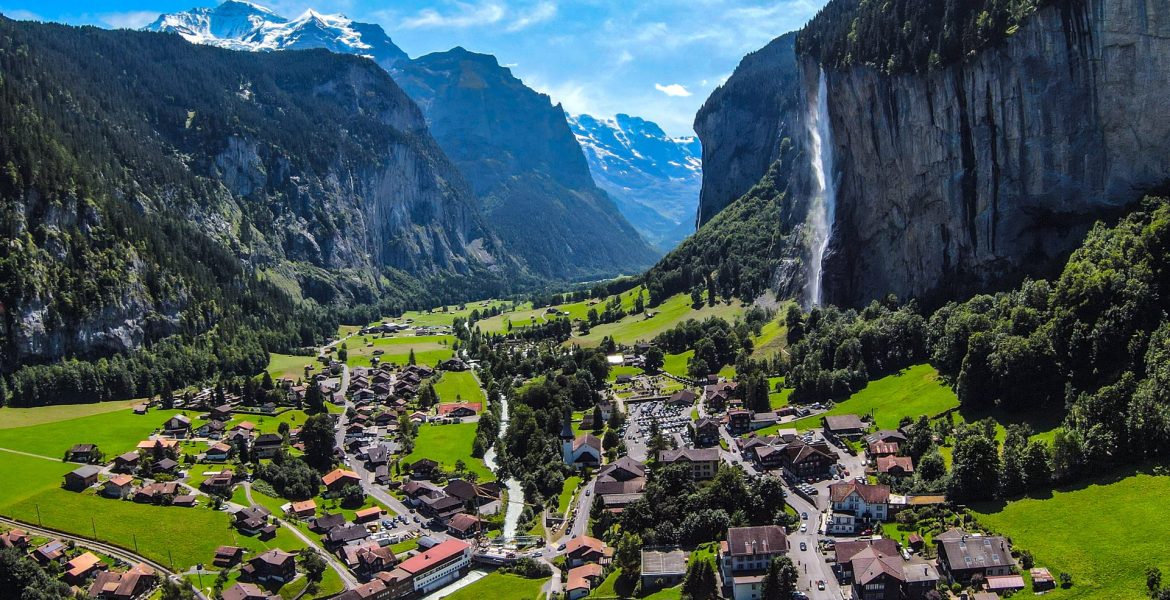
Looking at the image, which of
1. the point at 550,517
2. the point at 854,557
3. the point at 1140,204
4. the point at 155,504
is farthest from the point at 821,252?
the point at 155,504

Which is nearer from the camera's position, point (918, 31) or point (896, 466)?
point (896, 466)

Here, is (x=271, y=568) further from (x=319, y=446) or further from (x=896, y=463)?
(x=896, y=463)

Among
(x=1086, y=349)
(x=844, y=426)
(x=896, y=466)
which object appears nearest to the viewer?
(x=896, y=466)

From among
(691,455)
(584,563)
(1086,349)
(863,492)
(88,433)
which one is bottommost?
(584,563)

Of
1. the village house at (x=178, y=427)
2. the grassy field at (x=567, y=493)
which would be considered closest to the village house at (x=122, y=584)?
the grassy field at (x=567, y=493)

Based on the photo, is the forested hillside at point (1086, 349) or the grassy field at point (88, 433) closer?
the forested hillside at point (1086, 349)

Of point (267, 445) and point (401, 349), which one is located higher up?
point (401, 349)

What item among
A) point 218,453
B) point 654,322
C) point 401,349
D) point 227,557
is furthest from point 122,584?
point 654,322

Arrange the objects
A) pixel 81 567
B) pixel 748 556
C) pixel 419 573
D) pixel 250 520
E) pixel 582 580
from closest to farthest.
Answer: pixel 748 556 → pixel 582 580 → pixel 81 567 → pixel 419 573 → pixel 250 520

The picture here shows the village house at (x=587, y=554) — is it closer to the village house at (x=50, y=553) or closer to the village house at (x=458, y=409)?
the village house at (x=50, y=553)
